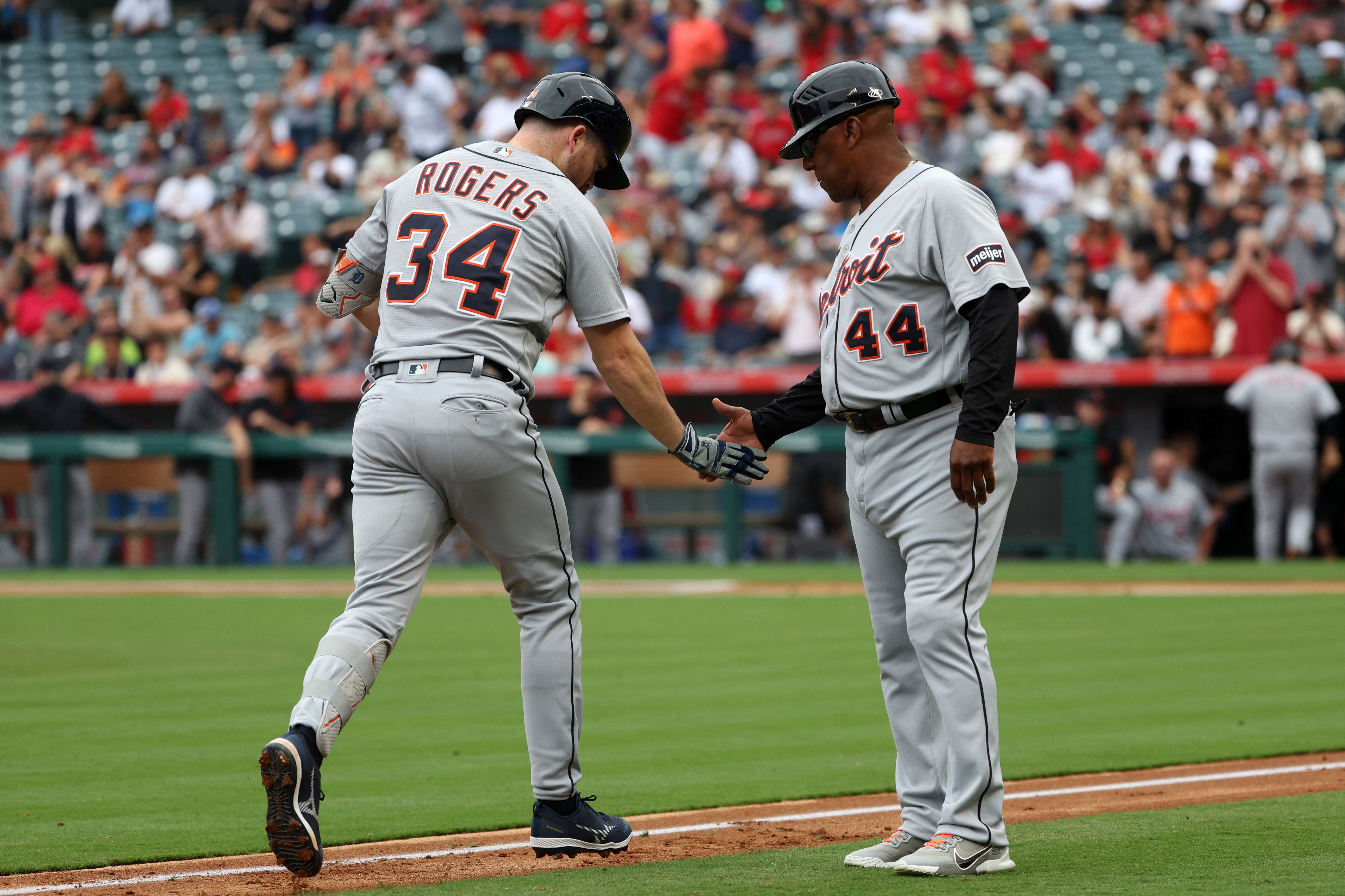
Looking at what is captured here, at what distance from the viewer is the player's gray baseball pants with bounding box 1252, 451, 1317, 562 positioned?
1443 cm

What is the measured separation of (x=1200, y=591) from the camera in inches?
498

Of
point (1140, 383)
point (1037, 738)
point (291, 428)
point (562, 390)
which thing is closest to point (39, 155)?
point (291, 428)

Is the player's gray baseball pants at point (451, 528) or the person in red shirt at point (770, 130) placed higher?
the person in red shirt at point (770, 130)

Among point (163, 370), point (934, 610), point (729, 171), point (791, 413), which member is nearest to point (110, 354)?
point (163, 370)

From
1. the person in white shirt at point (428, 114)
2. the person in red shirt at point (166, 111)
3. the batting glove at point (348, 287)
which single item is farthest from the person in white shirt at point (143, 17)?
the batting glove at point (348, 287)

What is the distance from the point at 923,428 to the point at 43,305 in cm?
1779

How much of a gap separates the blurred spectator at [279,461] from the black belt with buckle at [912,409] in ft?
41.7

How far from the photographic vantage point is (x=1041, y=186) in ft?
59.5

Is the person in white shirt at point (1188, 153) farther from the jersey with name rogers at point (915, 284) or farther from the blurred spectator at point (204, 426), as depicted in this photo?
the jersey with name rogers at point (915, 284)

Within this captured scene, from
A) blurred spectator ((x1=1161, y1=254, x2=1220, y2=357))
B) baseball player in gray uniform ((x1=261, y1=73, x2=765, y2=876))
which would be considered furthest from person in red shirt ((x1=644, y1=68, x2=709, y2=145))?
baseball player in gray uniform ((x1=261, y1=73, x2=765, y2=876))

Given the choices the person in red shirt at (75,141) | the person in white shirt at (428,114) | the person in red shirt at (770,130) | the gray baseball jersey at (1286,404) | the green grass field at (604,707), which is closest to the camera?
the green grass field at (604,707)

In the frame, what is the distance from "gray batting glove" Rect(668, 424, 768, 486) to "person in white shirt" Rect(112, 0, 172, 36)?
82.2ft

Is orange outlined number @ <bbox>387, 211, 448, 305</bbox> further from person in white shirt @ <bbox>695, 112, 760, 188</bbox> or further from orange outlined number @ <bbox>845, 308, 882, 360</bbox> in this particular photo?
person in white shirt @ <bbox>695, 112, 760, 188</bbox>

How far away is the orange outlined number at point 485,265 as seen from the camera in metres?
4.32
